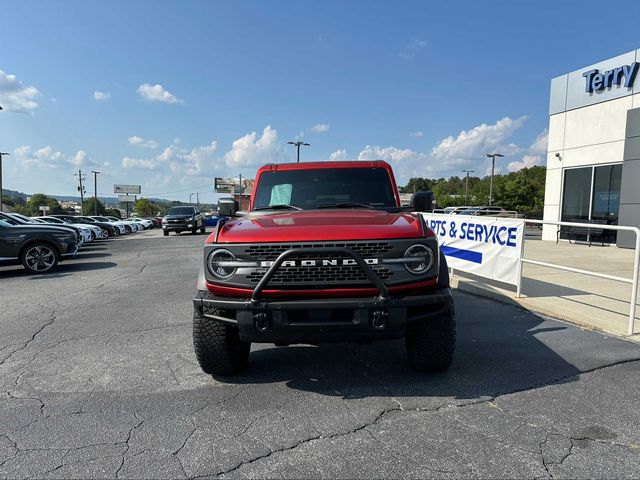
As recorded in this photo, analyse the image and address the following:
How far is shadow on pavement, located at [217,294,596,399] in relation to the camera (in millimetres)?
3469

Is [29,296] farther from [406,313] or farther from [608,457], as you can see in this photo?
Answer: [608,457]

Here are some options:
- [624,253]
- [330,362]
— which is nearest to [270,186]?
[330,362]

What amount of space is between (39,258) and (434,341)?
34.3 ft

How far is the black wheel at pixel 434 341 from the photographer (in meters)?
3.45

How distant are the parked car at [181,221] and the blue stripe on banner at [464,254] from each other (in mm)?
19730

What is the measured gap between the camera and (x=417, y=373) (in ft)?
12.2

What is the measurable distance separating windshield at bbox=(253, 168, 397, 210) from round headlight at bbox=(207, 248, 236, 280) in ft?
4.84

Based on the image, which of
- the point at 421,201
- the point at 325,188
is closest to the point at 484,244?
the point at 421,201

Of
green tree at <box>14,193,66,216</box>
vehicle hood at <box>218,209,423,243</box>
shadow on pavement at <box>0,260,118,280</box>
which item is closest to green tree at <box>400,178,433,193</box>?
green tree at <box>14,193,66,216</box>

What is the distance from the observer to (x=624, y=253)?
46.4 ft

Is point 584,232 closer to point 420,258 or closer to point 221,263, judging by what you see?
point 420,258

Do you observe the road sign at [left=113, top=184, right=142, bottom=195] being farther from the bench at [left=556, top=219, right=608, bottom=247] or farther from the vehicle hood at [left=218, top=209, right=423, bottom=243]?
the vehicle hood at [left=218, top=209, right=423, bottom=243]

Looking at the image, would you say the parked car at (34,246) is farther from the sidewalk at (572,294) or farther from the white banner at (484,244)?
the sidewalk at (572,294)

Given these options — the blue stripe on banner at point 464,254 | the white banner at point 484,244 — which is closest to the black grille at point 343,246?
the white banner at point 484,244
